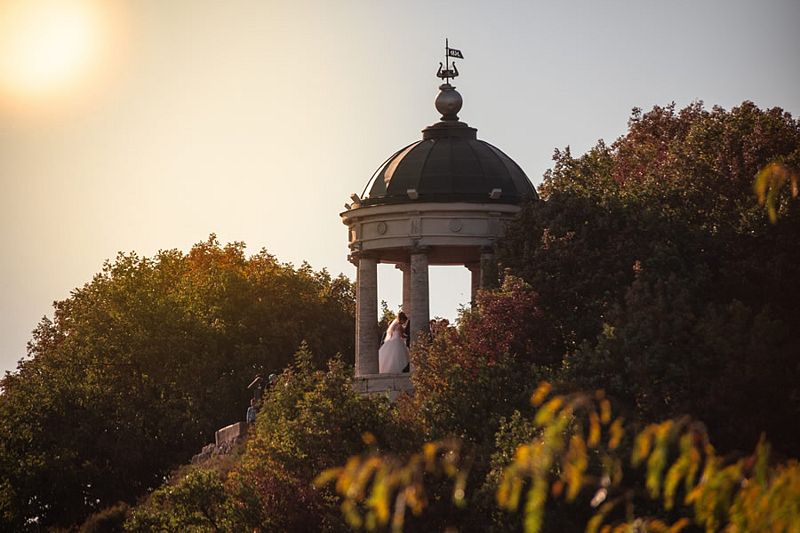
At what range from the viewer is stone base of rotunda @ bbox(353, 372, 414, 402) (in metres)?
55.3

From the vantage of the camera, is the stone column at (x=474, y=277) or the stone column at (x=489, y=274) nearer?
the stone column at (x=489, y=274)

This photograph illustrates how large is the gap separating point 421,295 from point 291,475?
12.1m

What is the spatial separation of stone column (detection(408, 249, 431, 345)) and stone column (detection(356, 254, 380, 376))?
4.62ft

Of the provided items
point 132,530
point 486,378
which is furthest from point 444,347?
point 132,530

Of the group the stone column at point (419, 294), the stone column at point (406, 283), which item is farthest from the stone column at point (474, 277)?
the stone column at point (406, 283)

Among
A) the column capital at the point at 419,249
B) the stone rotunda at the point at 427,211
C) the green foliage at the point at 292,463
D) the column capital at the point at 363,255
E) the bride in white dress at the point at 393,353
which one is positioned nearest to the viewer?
the green foliage at the point at 292,463

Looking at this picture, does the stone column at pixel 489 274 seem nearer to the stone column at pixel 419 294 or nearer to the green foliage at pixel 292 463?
the stone column at pixel 419 294

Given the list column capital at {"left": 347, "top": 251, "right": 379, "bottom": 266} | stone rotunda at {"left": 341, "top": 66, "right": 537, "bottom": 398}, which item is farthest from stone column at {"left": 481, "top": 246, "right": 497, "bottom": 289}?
column capital at {"left": 347, "top": 251, "right": 379, "bottom": 266}

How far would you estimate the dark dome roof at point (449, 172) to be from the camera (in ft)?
187

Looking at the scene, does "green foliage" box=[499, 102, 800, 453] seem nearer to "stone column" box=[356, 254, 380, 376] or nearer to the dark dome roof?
the dark dome roof

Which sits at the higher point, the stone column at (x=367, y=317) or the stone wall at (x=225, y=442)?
the stone column at (x=367, y=317)

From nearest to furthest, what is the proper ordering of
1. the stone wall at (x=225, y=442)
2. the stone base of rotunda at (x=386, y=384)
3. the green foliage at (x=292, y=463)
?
1. the green foliage at (x=292, y=463)
2. the stone base of rotunda at (x=386, y=384)
3. the stone wall at (x=225, y=442)

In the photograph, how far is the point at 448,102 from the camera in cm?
5919

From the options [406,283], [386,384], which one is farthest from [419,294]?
[406,283]
